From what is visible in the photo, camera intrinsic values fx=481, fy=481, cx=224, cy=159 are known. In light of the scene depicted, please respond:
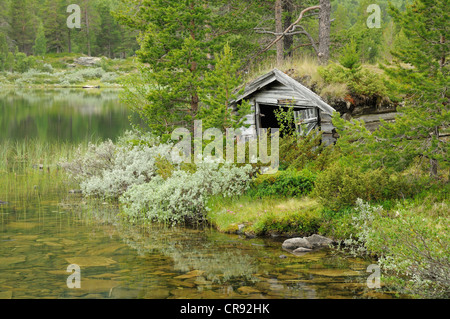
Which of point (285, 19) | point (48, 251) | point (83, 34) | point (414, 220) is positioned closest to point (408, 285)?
point (414, 220)

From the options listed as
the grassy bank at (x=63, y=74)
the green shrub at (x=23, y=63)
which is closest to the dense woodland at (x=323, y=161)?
the grassy bank at (x=63, y=74)

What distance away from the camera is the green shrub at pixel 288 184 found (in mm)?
14305

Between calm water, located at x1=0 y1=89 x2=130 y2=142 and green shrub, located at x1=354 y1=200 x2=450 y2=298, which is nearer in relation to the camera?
Answer: green shrub, located at x1=354 y1=200 x2=450 y2=298

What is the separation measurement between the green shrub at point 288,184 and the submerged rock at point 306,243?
2.36 meters

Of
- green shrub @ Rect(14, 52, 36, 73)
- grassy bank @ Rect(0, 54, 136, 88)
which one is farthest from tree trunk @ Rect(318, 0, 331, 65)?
green shrub @ Rect(14, 52, 36, 73)

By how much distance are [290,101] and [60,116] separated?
35.5m

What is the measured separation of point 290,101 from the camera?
18234 mm

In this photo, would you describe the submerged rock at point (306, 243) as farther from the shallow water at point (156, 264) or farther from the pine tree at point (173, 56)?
the pine tree at point (173, 56)

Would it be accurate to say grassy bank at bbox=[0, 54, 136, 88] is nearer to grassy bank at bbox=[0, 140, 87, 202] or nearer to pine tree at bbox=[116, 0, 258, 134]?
grassy bank at bbox=[0, 140, 87, 202]

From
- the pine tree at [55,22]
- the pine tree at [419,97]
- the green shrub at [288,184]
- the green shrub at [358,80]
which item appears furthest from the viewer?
the pine tree at [55,22]

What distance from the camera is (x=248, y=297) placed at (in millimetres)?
8914

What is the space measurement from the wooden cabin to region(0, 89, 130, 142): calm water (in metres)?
11.9

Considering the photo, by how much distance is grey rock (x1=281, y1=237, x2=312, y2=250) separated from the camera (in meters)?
11.9
